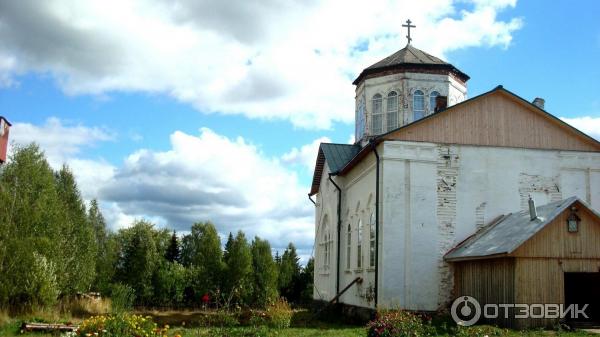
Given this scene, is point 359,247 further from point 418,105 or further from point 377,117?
point 418,105

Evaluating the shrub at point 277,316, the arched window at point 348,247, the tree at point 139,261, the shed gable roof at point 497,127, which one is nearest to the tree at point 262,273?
the tree at point 139,261

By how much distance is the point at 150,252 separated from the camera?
4006 cm

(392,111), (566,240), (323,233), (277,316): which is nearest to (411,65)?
(392,111)

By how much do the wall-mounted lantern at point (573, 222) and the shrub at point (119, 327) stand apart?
34.9 feet

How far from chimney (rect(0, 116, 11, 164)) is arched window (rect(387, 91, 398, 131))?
54.4 ft

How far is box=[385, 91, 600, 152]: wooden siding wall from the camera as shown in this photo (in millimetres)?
19766

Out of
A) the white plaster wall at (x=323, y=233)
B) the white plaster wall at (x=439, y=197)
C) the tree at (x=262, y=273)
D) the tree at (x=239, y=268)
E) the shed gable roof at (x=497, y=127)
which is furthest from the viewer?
the tree at (x=262, y=273)

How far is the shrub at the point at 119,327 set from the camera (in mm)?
10773

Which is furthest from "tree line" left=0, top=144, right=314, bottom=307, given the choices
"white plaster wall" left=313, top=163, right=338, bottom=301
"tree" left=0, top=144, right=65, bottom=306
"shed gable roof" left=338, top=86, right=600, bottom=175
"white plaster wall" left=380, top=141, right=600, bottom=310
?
"shed gable roof" left=338, top=86, right=600, bottom=175

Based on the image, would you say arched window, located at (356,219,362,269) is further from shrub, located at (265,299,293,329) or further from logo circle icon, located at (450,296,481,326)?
shrub, located at (265,299,293,329)

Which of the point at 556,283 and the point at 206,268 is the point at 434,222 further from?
the point at 206,268

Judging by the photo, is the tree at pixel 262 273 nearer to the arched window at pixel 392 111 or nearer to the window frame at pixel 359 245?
the window frame at pixel 359 245

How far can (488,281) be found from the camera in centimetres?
1670

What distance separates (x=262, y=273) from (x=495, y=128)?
24.4 metres
